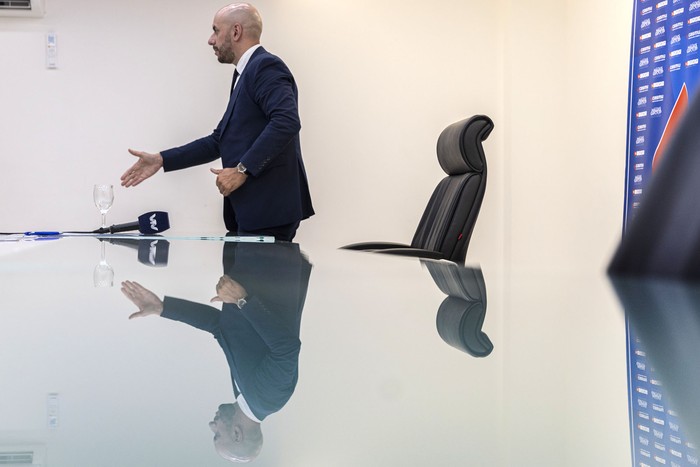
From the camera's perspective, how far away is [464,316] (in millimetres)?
465

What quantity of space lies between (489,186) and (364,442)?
5.31 m

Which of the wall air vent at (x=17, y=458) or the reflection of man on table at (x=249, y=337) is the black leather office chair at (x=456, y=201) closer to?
the reflection of man on table at (x=249, y=337)

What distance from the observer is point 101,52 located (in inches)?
203

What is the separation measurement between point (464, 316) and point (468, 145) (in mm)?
2878

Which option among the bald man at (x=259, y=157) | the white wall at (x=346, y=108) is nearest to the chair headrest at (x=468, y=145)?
the bald man at (x=259, y=157)

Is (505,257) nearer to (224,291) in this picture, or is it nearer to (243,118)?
(243,118)

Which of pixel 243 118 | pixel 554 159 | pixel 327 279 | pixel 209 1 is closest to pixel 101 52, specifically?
pixel 209 1

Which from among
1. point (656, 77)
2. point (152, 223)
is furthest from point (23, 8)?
point (656, 77)

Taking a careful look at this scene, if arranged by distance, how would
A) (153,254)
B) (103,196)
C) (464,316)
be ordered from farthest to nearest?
(103,196) < (153,254) < (464,316)

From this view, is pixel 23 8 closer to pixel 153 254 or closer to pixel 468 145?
pixel 468 145

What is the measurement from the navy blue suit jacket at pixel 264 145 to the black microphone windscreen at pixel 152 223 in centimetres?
28

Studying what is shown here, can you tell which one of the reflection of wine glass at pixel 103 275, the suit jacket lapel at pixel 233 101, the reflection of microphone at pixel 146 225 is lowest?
the reflection of wine glass at pixel 103 275

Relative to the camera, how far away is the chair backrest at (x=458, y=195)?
3143mm

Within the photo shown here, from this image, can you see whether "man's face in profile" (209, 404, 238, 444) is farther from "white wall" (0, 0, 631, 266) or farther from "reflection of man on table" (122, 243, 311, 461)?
"white wall" (0, 0, 631, 266)
